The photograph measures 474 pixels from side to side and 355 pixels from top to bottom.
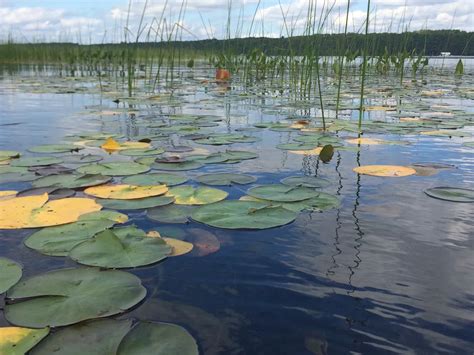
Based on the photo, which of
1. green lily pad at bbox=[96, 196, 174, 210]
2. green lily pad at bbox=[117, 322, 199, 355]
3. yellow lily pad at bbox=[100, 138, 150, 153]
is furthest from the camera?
yellow lily pad at bbox=[100, 138, 150, 153]

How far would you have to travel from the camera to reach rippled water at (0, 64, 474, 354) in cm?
88

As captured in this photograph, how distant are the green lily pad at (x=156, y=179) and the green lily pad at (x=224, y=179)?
0.08m

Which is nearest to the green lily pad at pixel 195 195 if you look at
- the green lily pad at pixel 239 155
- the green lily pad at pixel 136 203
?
the green lily pad at pixel 136 203

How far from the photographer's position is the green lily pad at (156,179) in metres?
1.78

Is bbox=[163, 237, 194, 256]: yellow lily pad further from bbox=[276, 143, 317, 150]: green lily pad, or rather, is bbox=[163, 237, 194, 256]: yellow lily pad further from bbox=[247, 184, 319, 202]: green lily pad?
bbox=[276, 143, 317, 150]: green lily pad

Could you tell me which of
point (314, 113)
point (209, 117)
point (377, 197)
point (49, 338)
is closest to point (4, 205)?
point (49, 338)

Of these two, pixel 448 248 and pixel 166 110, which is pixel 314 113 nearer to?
pixel 166 110

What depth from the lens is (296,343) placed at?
2.79 feet

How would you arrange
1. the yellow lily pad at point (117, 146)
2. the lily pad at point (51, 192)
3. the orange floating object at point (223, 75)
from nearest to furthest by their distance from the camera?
the lily pad at point (51, 192) < the yellow lily pad at point (117, 146) < the orange floating object at point (223, 75)

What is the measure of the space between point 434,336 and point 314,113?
3.43m

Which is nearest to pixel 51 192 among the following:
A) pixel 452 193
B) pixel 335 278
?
pixel 335 278

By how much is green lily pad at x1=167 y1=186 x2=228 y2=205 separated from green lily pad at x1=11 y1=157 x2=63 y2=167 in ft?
2.43

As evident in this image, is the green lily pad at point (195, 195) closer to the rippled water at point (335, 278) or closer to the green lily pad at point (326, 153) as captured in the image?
the rippled water at point (335, 278)

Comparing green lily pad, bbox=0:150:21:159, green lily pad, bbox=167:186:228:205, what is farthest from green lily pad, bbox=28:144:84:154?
green lily pad, bbox=167:186:228:205
